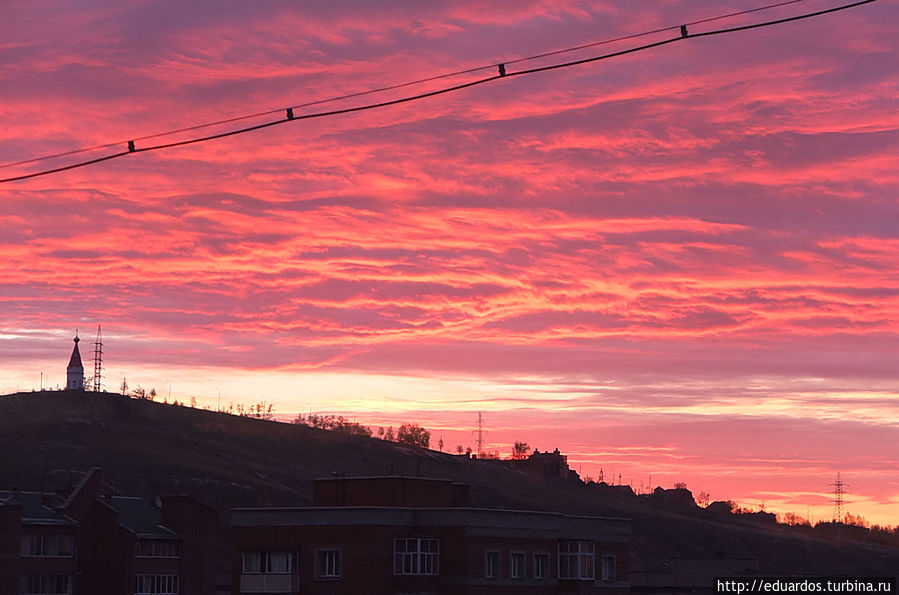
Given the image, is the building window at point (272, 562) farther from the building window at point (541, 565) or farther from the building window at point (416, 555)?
the building window at point (541, 565)

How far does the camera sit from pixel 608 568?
117188mm

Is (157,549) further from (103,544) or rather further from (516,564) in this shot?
(516,564)

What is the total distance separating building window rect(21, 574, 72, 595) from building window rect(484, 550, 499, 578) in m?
59.6

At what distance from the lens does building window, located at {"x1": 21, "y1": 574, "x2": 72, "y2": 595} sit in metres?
139

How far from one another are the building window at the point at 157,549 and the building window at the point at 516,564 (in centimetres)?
5945

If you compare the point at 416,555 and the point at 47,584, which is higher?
the point at 416,555

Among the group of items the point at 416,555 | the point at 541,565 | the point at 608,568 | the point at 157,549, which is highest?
the point at 416,555

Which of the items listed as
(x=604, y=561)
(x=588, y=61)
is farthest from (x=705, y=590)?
(x=588, y=61)

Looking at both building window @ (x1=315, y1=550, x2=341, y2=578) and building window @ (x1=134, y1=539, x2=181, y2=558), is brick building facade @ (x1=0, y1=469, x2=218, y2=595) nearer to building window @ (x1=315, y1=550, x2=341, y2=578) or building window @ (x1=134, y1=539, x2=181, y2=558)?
building window @ (x1=134, y1=539, x2=181, y2=558)

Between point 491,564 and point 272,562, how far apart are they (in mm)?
17585

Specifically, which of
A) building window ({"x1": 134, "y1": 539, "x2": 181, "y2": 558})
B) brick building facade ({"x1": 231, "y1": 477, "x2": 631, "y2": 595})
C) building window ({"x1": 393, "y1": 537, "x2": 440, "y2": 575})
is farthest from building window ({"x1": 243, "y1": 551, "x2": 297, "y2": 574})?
building window ({"x1": 134, "y1": 539, "x2": 181, "y2": 558})

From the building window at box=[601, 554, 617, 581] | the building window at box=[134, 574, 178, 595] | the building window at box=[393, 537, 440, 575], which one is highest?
the building window at box=[393, 537, 440, 575]

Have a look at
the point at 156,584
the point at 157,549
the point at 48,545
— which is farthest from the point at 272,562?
the point at 157,549

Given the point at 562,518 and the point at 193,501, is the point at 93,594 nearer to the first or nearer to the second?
the point at 193,501
